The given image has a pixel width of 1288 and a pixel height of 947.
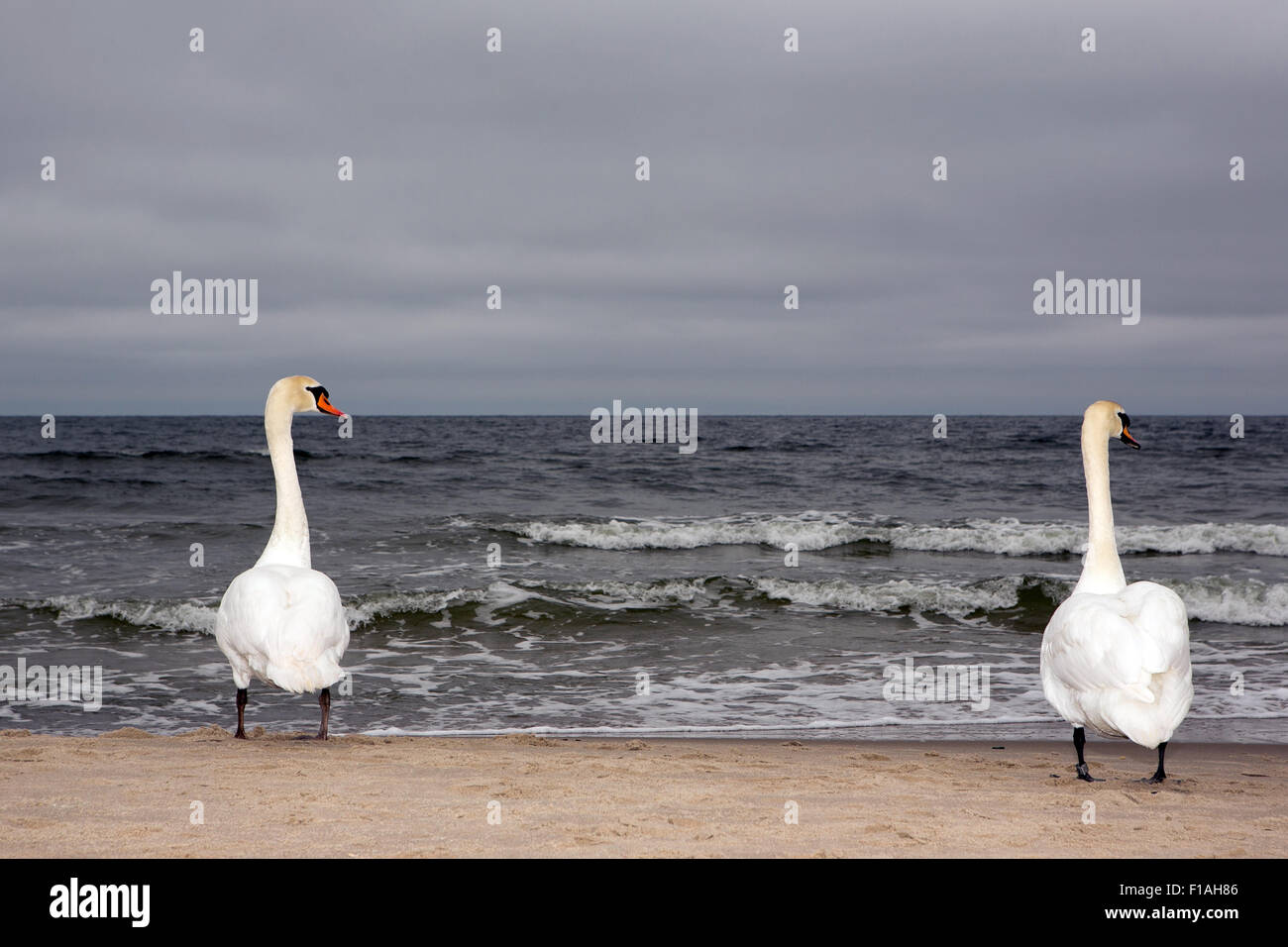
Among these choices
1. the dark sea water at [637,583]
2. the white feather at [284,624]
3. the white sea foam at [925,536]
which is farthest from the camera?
the white sea foam at [925,536]

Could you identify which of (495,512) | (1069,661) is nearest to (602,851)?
(1069,661)

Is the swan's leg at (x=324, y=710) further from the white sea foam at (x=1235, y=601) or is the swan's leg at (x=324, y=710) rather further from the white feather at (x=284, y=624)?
the white sea foam at (x=1235, y=601)

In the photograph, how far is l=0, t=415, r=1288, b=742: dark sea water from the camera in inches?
372

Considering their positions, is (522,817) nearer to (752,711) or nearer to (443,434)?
(752,711)

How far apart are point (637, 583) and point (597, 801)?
10630 mm

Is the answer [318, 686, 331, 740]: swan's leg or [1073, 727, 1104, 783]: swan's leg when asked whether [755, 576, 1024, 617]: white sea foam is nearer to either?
[1073, 727, 1104, 783]: swan's leg

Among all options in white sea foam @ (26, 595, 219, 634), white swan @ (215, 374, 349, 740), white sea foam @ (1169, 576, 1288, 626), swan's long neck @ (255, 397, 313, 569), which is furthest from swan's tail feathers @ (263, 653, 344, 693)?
white sea foam @ (1169, 576, 1288, 626)

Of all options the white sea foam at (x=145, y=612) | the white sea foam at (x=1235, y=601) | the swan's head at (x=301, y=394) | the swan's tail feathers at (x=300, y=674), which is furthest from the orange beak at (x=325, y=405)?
the white sea foam at (x=1235, y=601)

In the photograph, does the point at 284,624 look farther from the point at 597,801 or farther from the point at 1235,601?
the point at 1235,601

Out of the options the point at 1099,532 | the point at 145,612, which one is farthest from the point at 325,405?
the point at 145,612

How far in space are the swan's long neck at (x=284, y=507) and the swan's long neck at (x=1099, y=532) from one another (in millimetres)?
4957

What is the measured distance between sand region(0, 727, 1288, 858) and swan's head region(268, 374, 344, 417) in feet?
7.89

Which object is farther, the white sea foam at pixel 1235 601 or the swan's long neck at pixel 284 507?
the white sea foam at pixel 1235 601

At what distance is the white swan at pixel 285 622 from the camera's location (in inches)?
262
